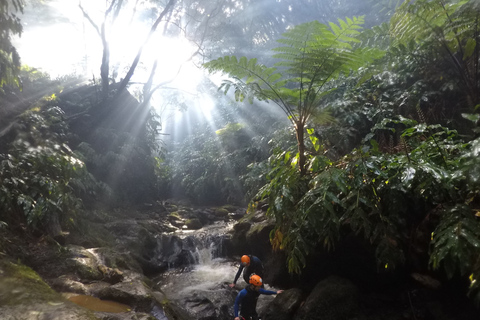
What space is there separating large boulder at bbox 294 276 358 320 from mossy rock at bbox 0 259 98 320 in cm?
252

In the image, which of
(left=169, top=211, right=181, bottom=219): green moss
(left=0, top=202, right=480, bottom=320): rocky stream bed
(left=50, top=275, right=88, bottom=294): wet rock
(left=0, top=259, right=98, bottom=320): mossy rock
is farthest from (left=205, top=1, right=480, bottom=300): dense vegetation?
(left=169, top=211, right=181, bottom=219): green moss

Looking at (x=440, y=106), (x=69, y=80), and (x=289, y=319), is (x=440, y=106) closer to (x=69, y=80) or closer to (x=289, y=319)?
(x=289, y=319)

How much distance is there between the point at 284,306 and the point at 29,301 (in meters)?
3.03

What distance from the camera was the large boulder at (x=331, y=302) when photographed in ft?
11.5

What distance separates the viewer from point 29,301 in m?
2.72

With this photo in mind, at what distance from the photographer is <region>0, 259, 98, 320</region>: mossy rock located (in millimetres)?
2473

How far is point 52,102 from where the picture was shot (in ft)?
35.6

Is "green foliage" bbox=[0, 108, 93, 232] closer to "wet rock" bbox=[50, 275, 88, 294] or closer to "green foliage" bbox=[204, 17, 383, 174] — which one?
"wet rock" bbox=[50, 275, 88, 294]

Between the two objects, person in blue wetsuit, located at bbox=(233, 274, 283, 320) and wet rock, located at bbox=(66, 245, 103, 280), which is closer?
person in blue wetsuit, located at bbox=(233, 274, 283, 320)

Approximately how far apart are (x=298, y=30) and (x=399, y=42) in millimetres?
1979

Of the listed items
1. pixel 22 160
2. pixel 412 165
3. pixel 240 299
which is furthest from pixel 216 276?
pixel 412 165

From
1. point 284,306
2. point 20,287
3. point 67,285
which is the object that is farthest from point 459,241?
point 67,285

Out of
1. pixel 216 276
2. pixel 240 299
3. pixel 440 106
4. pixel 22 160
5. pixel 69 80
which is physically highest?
pixel 69 80

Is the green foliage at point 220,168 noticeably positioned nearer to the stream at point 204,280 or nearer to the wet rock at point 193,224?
the wet rock at point 193,224
